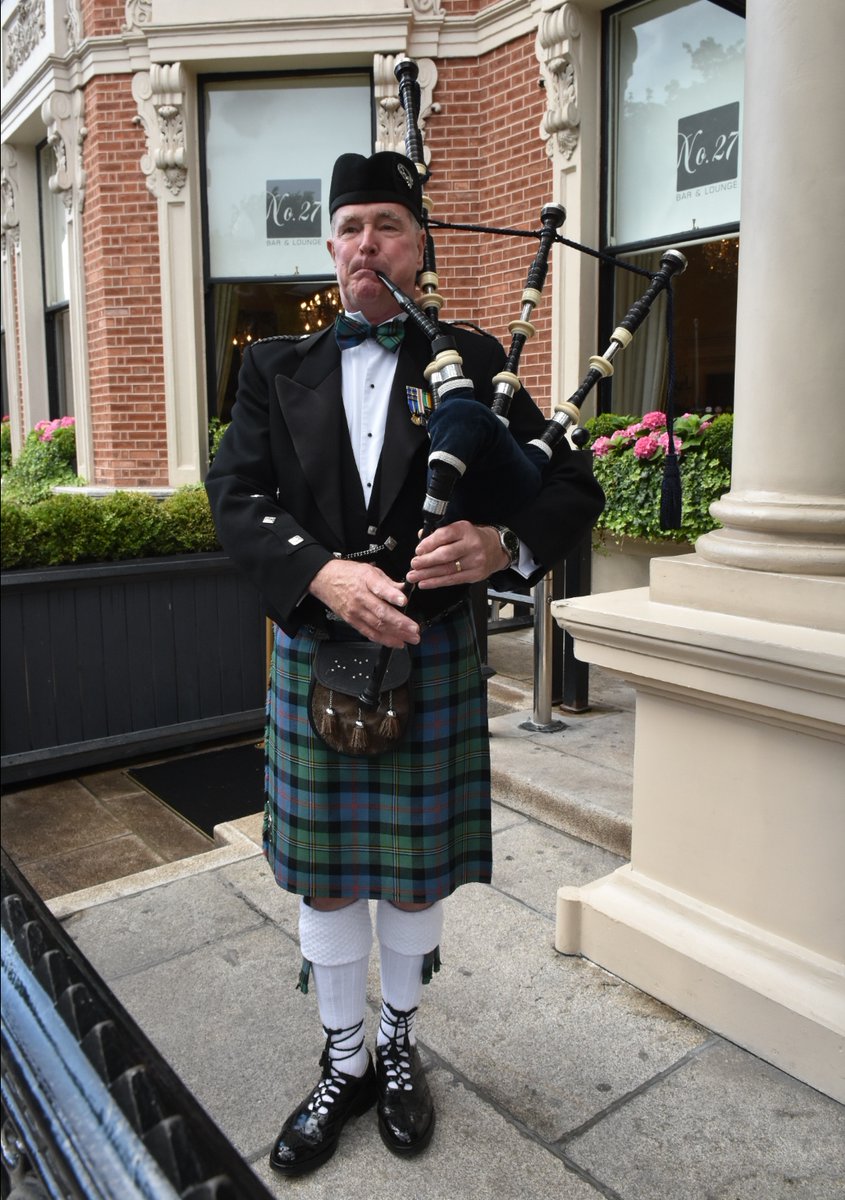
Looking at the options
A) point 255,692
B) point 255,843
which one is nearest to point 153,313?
point 255,692

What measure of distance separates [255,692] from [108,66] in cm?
546

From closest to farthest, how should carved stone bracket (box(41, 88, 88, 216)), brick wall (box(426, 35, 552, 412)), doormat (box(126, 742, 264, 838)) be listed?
doormat (box(126, 742, 264, 838)), brick wall (box(426, 35, 552, 412)), carved stone bracket (box(41, 88, 88, 216))

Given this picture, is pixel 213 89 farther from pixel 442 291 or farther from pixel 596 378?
pixel 596 378

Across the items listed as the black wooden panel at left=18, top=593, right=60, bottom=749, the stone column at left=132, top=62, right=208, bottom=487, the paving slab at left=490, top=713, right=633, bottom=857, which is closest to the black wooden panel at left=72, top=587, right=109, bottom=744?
the black wooden panel at left=18, top=593, right=60, bottom=749

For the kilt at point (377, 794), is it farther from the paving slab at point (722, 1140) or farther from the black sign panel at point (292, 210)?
the black sign panel at point (292, 210)

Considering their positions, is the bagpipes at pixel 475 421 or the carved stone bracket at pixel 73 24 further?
the carved stone bracket at pixel 73 24

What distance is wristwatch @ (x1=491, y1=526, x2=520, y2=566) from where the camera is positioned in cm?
176

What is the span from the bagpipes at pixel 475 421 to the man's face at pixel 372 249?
0.03 metres

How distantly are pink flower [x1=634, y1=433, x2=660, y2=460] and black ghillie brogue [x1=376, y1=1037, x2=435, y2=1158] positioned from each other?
3.85m

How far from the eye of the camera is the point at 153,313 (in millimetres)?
7676

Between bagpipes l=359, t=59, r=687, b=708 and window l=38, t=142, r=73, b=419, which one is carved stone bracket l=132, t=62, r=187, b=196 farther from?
bagpipes l=359, t=59, r=687, b=708

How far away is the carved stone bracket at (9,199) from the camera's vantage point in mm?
10062

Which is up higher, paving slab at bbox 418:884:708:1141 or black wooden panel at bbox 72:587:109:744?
black wooden panel at bbox 72:587:109:744

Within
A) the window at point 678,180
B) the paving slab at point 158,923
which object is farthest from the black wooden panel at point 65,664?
the window at point 678,180
